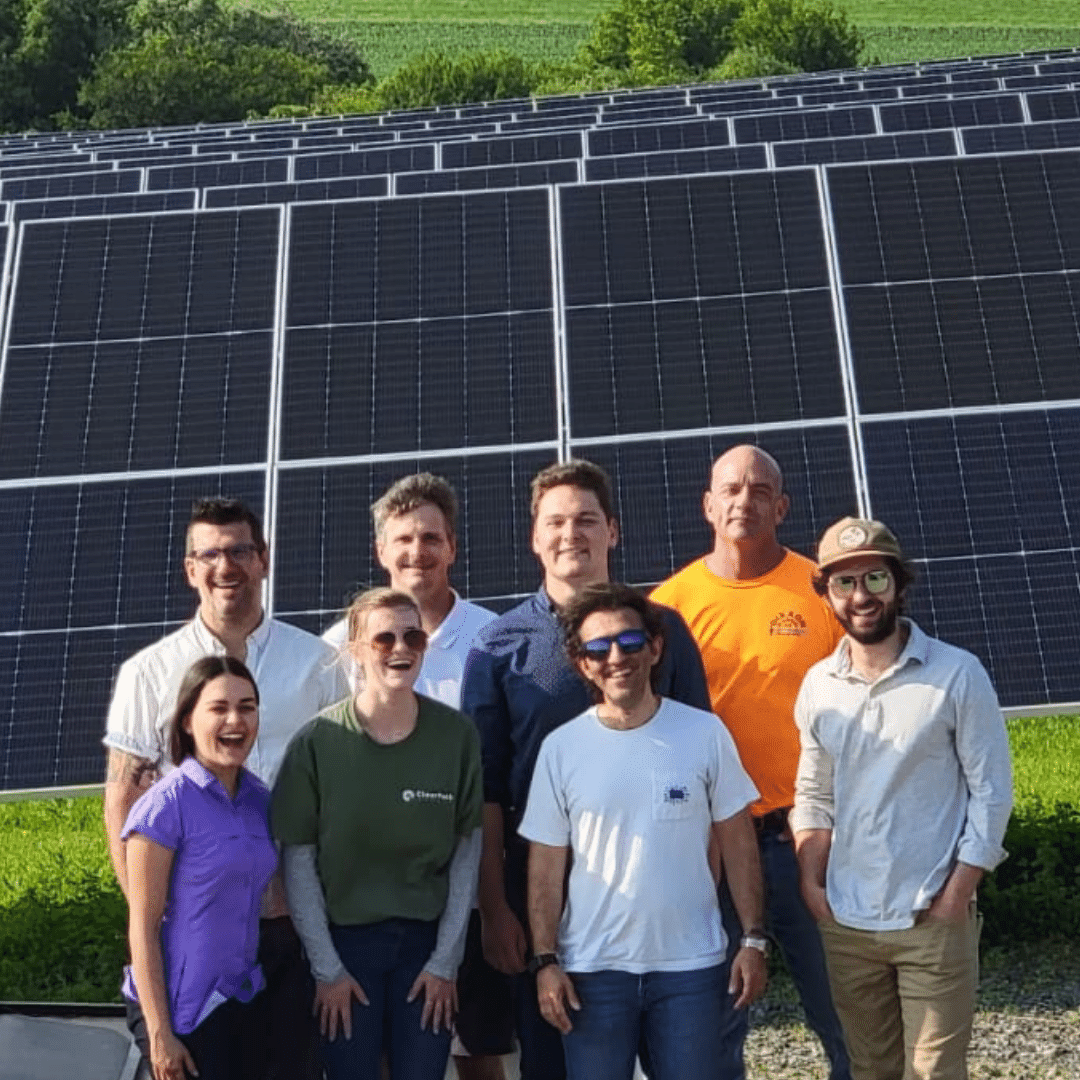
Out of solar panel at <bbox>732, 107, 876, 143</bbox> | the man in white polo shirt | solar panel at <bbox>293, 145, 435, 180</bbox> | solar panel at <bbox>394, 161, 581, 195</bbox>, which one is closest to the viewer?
the man in white polo shirt

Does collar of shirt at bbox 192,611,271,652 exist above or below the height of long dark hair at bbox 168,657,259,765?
above

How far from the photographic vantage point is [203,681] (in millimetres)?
6172

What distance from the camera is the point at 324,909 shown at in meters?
6.42

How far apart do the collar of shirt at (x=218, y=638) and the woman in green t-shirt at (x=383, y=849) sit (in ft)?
1.36

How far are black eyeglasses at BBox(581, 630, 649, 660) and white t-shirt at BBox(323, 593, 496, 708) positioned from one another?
0.82m

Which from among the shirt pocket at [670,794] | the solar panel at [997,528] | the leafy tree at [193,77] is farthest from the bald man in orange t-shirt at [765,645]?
the leafy tree at [193,77]

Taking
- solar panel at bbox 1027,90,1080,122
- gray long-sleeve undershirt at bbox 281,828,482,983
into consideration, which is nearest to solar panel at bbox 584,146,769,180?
solar panel at bbox 1027,90,1080,122

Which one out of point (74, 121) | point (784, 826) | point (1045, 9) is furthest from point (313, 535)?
point (1045, 9)

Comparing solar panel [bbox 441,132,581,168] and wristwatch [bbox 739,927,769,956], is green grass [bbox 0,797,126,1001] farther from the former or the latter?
solar panel [bbox 441,132,581,168]

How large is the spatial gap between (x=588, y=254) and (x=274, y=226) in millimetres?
2162

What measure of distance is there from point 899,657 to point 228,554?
89.4 inches

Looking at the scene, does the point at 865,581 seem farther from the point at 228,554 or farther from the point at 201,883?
the point at 201,883

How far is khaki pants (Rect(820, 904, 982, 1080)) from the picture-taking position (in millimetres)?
6473

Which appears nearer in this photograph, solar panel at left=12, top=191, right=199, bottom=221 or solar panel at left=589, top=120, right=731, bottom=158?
solar panel at left=12, top=191, right=199, bottom=221
